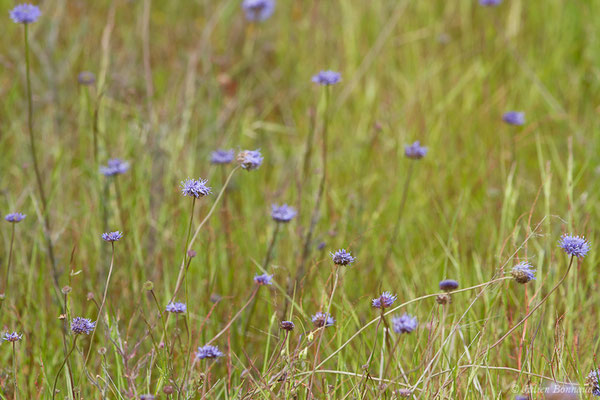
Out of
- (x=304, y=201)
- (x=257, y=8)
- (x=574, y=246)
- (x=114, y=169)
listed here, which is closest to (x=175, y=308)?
(x=114, y=169)

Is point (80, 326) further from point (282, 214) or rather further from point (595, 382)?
point (595, 382)

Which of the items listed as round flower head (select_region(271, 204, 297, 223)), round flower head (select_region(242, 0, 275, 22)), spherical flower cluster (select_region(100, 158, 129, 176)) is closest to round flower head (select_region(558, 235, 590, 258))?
round flower head (select_region(271, 204, 297, 223))

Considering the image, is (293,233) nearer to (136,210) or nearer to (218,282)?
(218,282)

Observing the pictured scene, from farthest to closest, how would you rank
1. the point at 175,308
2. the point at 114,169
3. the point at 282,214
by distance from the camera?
1. the point at 114,169
2. the point at 282,214
3. the point at 175,308

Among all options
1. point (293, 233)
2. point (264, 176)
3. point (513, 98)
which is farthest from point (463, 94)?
point (293, 233)

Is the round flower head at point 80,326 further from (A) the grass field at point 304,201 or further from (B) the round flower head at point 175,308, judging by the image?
(B) the round flower head at point 175,308

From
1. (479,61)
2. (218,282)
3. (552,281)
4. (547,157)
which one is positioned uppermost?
(479,61)

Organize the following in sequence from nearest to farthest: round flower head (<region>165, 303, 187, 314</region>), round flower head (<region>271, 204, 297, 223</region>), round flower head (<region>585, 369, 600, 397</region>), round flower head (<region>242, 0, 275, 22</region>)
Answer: round flower head (<region>585, 369, 600, 397</region>), round flower head (<region>165, 303, 187, 314</region>), round flower head (<region>271, 204, 297, 223</region>), round flower head (<region>242, 0, 275, 22</region>)

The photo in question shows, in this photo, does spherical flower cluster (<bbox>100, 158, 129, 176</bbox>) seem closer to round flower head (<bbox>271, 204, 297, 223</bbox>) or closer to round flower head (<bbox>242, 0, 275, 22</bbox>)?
round flower head (<bbox>271, 204, 297, 223</bbox>)
